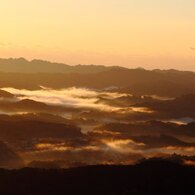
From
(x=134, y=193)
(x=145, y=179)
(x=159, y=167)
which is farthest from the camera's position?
(x=159, y=167)

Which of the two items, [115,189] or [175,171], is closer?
[115,189]

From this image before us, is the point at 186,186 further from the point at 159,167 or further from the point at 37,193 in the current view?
the point at 37,193

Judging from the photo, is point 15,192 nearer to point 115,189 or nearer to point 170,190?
point 115,189

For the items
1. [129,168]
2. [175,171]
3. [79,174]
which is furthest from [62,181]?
[175,171]

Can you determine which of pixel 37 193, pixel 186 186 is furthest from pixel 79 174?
pixel 186 186

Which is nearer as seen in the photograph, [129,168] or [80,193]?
[80,193]

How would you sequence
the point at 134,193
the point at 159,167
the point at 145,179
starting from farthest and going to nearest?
the point at 159,167 → the point at 145,179 → the point at 134,193
